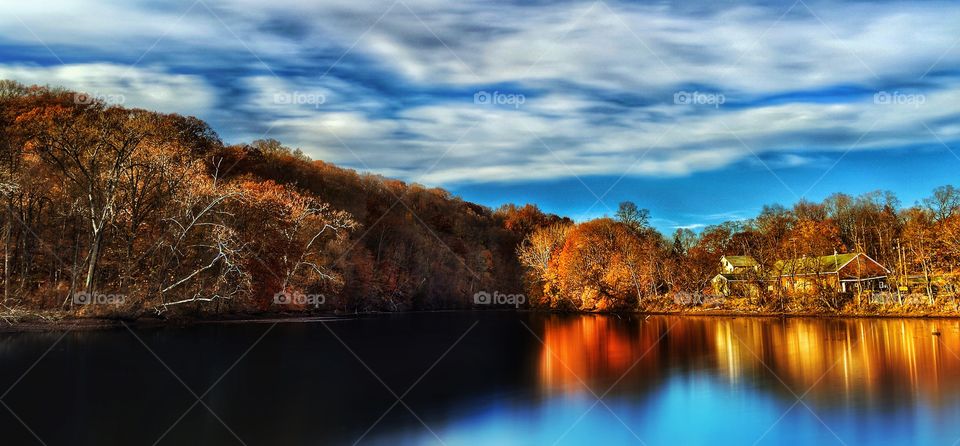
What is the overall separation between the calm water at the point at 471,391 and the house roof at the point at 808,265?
1879cm

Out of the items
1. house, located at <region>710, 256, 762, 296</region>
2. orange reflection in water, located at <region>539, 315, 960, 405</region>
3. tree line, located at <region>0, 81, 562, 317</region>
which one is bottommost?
orange reflection in water, located at <region>539, 315, 960, 405</region>

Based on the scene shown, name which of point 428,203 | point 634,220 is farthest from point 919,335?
point 428,203

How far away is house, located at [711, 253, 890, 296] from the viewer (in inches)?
1836

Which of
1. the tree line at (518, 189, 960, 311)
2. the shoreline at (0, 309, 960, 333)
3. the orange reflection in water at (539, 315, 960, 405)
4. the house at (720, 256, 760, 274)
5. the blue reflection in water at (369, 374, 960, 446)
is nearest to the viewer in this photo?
the blue reflection in water at (369, 374, 960, 446)

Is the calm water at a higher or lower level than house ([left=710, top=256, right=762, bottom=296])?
lower

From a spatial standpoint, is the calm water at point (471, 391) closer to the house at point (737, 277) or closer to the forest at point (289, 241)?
the forest at point (289, 241)

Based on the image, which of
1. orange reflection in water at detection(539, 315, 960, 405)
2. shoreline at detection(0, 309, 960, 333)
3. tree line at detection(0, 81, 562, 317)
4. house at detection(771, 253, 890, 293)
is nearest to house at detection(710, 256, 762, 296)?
house at detection(771, 253, 890, 293)

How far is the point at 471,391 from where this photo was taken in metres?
16.1

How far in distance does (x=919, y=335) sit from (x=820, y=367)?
43.8 feet

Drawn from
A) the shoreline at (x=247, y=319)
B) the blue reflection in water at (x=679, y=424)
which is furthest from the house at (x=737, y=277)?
the blue reflection in water at (x=679, y=424)

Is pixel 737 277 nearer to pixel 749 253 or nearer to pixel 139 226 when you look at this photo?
pixel 749 253

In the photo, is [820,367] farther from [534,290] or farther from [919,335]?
[534,290]

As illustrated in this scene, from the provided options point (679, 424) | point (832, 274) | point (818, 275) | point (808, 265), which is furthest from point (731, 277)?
point (679, 424)

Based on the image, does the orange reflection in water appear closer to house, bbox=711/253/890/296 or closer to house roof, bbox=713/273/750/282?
house, bbox=711/253/890/296
